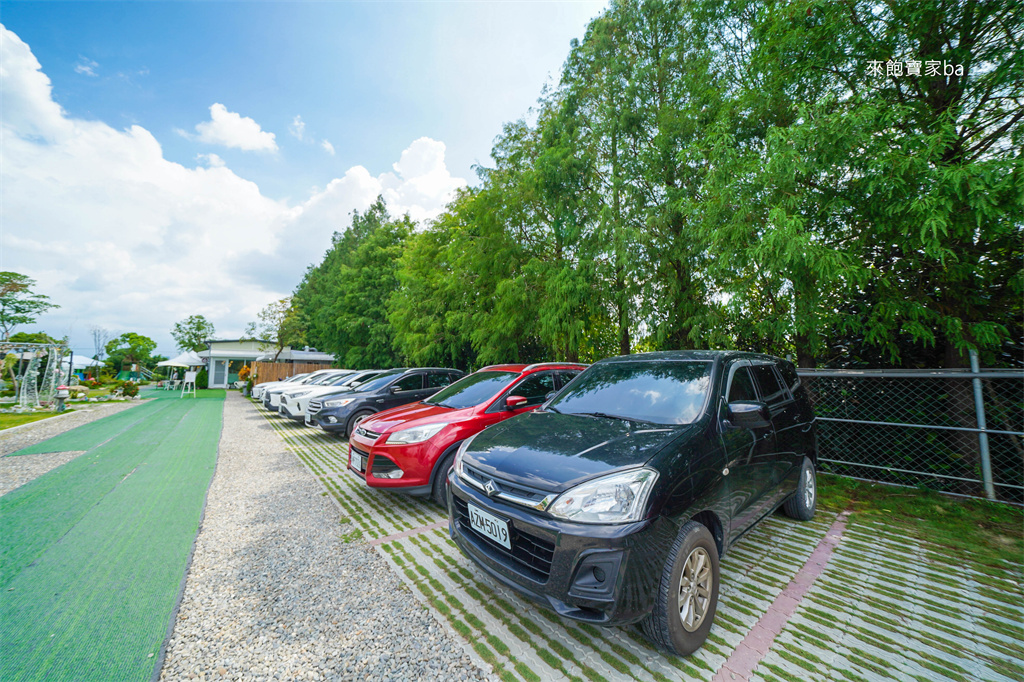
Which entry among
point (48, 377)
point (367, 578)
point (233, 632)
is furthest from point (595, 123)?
point (48, 377)

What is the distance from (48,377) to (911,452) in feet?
81.1

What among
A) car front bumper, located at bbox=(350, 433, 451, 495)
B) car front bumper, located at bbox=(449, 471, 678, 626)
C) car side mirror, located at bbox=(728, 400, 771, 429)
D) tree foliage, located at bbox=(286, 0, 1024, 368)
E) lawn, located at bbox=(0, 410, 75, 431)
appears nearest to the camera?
car front bumper, located at bbox=(449, 471, 678, 626)

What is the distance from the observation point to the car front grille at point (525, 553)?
214 cm

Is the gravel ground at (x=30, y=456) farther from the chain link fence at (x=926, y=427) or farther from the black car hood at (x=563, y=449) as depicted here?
the chain link fence at (x=926, y=427)

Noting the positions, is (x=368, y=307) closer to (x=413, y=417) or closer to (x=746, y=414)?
(x=413, y=417)

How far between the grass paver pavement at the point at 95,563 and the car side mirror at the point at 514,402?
313 centimetres

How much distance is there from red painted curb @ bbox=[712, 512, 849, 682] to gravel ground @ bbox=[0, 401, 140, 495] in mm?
7941

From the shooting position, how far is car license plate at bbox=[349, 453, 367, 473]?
4.73 m

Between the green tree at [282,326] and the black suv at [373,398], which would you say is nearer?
the black suv at [373,398]

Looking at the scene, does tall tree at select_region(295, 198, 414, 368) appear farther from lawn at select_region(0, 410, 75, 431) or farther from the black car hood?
the black car hood

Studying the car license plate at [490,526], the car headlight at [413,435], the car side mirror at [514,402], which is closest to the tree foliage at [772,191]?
the car side mirror at [514,402]

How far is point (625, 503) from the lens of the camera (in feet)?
6.79

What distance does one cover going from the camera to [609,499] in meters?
2.10

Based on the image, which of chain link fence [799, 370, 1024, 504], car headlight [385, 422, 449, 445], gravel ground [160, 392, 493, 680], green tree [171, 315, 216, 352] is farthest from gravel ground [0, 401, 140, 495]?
green tree [171, 315, 216, 352]
